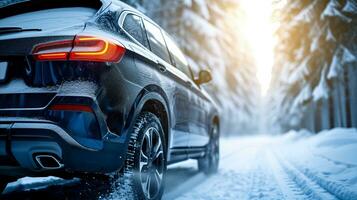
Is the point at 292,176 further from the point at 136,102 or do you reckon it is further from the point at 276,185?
the point at 136,102

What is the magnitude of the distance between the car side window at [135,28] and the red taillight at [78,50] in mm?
631

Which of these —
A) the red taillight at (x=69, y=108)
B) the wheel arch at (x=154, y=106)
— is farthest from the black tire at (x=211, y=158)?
the red taillight at (x=69, y=108)

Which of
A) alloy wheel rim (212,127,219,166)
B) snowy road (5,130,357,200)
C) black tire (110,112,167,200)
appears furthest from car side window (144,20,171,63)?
alloy wheel rim (212,127,219,166)

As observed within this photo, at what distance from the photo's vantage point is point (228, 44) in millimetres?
25172

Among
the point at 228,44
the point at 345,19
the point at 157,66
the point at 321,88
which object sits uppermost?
the point at 228,44

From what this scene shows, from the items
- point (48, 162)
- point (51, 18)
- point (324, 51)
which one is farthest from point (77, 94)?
point (324, 51)

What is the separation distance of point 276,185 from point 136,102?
2725 mm

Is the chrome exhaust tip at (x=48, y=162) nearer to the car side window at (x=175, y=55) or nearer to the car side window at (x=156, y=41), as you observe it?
the car side window at (x=156, y=41)

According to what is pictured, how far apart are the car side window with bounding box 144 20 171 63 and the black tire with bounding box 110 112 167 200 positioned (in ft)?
3.05

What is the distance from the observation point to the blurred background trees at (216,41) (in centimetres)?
1834

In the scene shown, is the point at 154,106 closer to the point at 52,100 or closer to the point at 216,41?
the point at 52,100

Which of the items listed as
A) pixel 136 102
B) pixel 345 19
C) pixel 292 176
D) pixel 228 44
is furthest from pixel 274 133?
pixel 136 102

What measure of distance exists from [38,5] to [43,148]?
161cm

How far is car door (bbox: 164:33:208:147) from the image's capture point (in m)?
4.47
